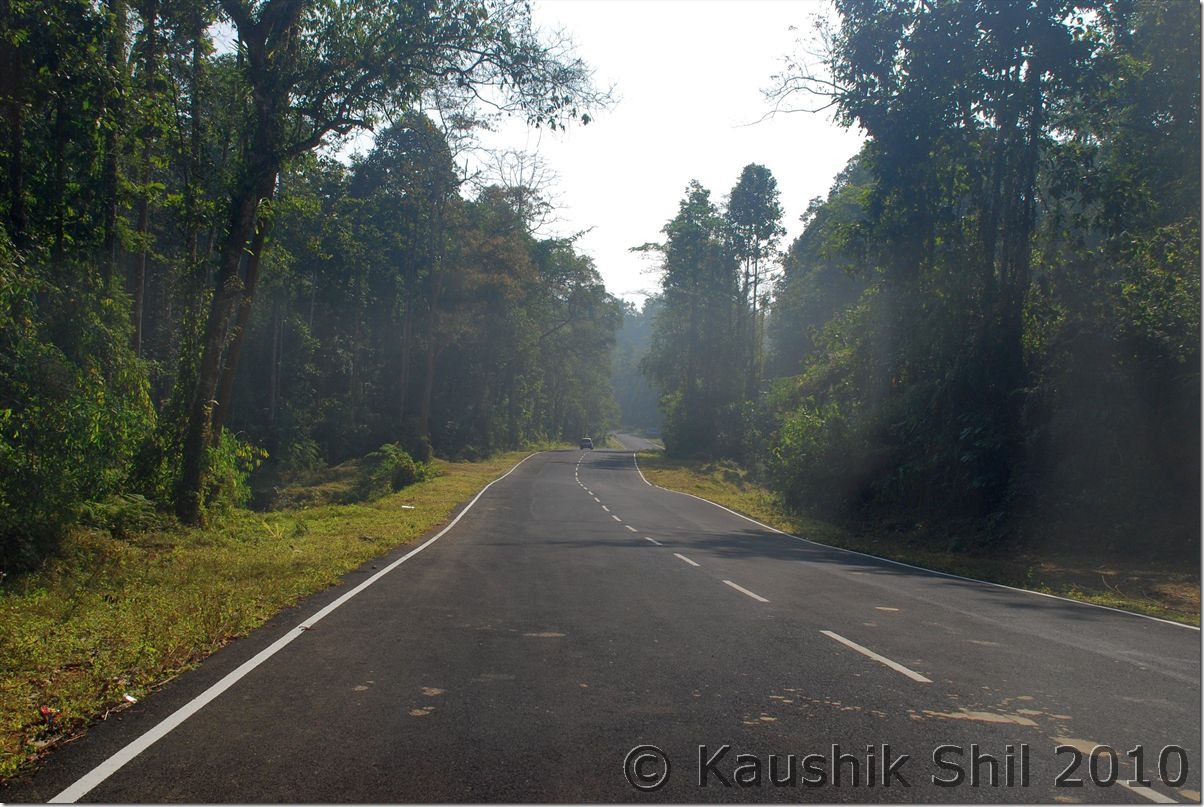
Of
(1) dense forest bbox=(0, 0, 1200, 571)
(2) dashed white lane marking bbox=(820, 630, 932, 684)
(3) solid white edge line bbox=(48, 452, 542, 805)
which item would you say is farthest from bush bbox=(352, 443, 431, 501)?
(2) dashed white lane marking bbox=(820, 630, 932, 684)

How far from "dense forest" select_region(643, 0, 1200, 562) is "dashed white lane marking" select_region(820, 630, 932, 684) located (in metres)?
13.4

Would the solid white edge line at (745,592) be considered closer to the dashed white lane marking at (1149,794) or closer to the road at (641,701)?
the road at (641,701)

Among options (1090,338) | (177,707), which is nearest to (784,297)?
(1090,338)

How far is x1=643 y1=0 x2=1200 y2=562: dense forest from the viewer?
2027 cm

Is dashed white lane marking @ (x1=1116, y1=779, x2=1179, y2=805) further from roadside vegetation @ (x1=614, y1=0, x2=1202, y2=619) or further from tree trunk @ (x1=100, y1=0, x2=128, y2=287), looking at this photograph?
tree trunk @ (x1=100, y1=0, x2=128, y2=287)

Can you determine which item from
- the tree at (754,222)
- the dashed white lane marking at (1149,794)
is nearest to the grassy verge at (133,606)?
the dashed white lane marking at (1149,794)

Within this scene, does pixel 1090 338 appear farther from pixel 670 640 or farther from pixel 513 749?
pixel 513 749

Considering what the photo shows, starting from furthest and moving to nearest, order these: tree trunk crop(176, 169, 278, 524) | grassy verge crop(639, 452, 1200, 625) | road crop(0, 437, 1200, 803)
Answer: tree trunk crop(176, 169, 278, 524)
grassy verge crop(639, 452, 1200, 625)
road crop(0, 437, 1200, 803)

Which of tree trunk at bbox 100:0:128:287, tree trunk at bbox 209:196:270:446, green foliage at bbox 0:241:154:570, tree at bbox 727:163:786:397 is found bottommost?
green foliage at bbox 0:241:154:570

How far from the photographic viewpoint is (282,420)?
52.2 meters

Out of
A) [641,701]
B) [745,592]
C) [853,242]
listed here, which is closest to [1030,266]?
[853,242]

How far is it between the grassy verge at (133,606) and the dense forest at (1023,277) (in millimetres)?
14736

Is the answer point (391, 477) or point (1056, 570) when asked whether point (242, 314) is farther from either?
point (391, 477)

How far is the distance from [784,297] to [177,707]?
68.4 metres
